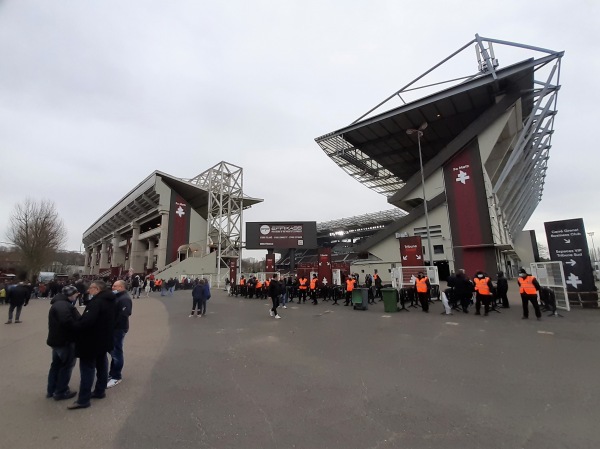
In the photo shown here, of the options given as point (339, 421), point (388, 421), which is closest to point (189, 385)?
point (339, 421)

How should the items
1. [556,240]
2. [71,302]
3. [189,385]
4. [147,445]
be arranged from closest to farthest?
[147,445], [71,302], [189,385], [556,240]

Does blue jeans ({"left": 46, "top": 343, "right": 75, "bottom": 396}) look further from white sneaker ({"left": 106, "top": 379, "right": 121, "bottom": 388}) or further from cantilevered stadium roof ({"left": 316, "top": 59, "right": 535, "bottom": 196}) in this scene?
cantilevered stadium roof ({"left": 316, "top": 59, "right": 535, "bottom": 196})

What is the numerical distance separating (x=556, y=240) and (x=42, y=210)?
43.3 metres

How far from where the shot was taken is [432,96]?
29047 millimetres

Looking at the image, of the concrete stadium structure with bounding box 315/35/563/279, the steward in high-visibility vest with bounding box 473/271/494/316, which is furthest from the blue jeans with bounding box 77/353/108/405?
the concrete stadium structure with bounding box 315/35/563/279

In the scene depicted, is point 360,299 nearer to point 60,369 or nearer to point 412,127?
point 60,369

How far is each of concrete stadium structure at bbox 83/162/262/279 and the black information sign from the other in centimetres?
3842

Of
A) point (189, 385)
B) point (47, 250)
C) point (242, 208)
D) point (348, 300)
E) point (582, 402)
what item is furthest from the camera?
point (242, 208)

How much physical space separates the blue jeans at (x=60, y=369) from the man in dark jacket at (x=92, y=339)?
415mm

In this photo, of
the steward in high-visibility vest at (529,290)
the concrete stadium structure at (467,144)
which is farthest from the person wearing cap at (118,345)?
the concrete stadium structure at (467,144)

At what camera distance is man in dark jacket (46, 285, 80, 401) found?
3811 millimetres

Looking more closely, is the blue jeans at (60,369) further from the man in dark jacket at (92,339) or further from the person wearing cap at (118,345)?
the person wearing cap at (118,345)

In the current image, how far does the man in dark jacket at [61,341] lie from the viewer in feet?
12.5

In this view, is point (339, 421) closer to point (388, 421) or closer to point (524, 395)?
point (388, 421)
